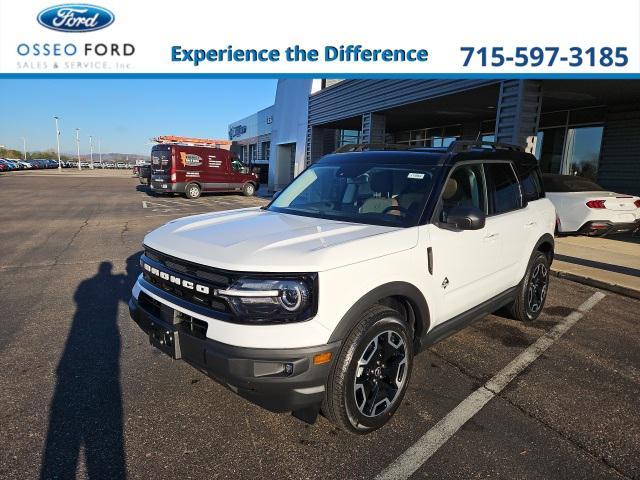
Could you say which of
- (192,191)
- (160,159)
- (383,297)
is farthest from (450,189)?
(160,159)

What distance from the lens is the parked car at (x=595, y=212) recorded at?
29.3 feet

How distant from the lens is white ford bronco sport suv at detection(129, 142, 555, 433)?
7.62ft

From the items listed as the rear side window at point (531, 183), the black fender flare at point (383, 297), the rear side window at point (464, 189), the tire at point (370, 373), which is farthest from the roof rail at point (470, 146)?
the tire at point (370, 373)

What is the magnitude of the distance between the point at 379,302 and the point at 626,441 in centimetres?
175

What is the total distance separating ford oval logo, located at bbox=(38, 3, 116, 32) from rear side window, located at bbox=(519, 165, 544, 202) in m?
8.25

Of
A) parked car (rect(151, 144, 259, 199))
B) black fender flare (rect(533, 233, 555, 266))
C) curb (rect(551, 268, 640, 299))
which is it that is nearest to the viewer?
black fender flare (rect(533, 233, 555, 266))

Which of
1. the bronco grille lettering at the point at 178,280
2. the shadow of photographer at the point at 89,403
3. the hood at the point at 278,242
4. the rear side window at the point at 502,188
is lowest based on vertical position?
the shadow of photographer at the point at 89,403

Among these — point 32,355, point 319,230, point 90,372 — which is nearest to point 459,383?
point 319,230

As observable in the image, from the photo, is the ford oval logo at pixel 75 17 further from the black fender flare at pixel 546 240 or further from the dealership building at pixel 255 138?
the dealership building at pixel 255 138

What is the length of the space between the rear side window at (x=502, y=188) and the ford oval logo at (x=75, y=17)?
8.18 m

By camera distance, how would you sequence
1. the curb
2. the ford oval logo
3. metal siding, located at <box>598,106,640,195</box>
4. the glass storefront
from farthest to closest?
the glass storefront, metal siding, located at <box>598,106,640,195</box>, the ford oval logo, the curb

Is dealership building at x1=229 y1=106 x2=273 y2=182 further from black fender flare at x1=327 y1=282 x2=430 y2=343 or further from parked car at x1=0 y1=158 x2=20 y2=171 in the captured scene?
black fender flare at x1=327 y1=282 x2=430 y2=343

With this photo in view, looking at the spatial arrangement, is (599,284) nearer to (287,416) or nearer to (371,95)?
(287,416)

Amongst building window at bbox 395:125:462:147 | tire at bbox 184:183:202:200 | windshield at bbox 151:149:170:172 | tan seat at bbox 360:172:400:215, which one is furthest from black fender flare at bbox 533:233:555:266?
windshield at bbox 151:149:170:172
